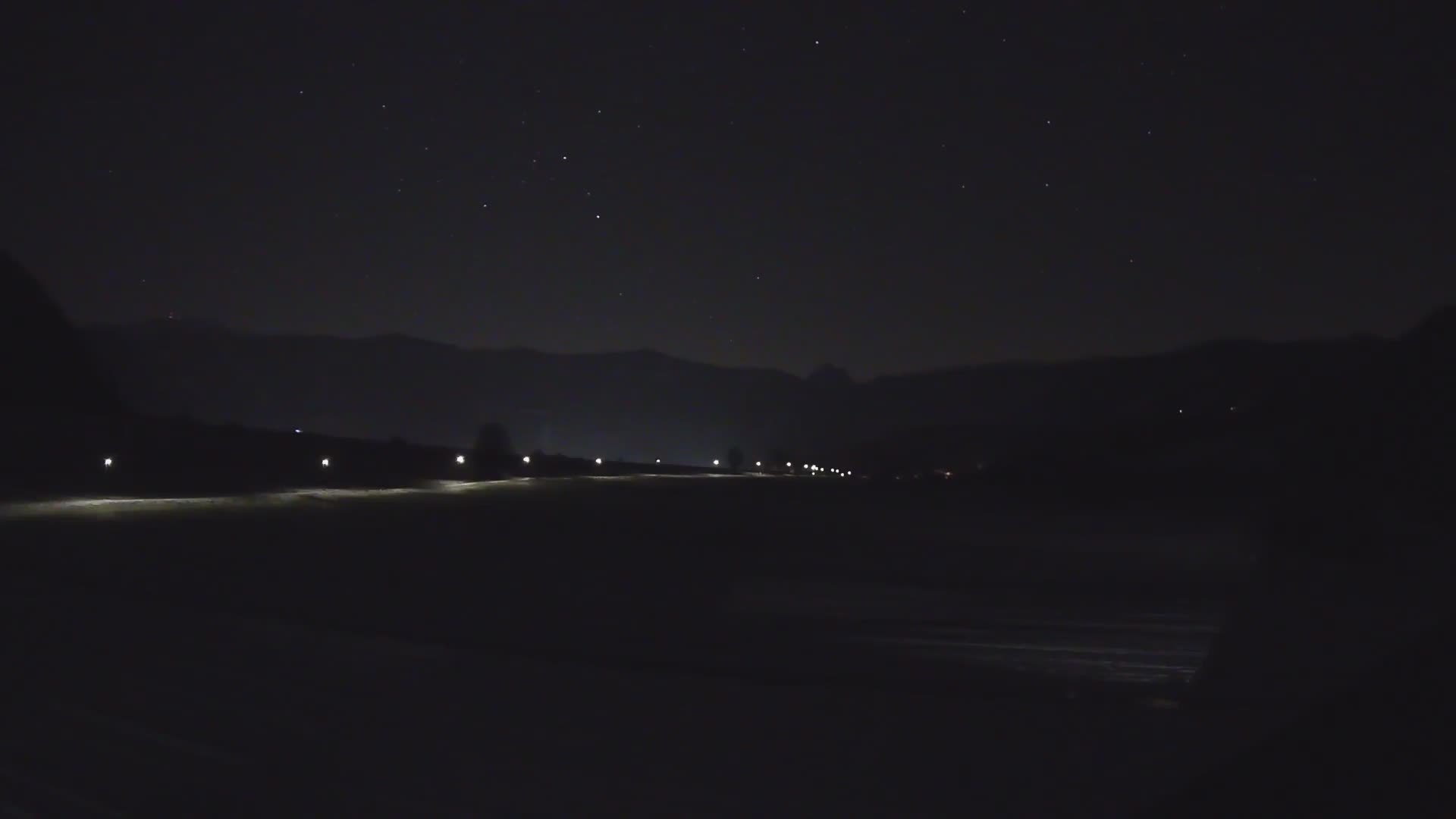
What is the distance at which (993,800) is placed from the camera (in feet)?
20.4

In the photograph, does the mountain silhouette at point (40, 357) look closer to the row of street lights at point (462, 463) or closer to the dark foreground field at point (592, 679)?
the row of street lights at point (462, 463)

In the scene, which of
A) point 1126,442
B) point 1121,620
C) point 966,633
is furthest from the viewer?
point 1126,442

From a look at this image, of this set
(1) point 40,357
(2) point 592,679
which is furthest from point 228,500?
(1) point 40,357

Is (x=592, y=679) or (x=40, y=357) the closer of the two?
(x=592, y=679)

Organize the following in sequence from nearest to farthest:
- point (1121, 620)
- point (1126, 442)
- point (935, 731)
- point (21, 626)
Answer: point (935, 731), point (21, 626), point (1121, 620), point (1126, 442)

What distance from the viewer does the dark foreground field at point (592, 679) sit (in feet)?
20.4

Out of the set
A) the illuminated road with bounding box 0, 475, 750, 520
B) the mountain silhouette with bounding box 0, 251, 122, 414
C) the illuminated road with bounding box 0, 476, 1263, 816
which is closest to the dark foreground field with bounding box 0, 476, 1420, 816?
the illuminated road with bounding box 0, 476, 1263, 816

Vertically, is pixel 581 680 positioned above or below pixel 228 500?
below

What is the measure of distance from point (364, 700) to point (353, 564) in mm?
8082

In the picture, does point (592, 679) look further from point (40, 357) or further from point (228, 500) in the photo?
point (40, 357)

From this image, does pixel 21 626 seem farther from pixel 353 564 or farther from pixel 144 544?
pixel 144 544

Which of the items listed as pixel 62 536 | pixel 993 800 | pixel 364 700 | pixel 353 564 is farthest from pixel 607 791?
pixel 62 536

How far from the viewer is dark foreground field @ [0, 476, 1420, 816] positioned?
20.4ft

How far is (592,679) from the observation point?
29.1ft
